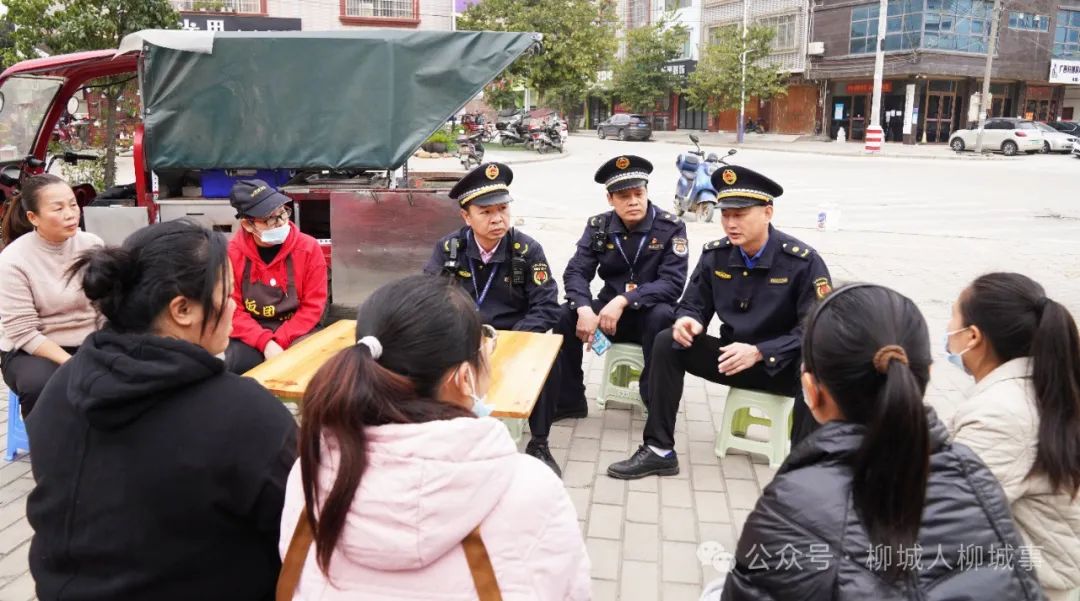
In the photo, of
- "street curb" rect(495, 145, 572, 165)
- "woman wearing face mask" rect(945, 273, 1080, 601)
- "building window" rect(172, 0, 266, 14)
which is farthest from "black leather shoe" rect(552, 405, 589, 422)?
"building window" rect(172, 0, 266, 14)

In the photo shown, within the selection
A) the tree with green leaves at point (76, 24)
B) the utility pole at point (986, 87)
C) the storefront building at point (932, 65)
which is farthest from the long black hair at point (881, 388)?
the storefront building at point (932, 65)

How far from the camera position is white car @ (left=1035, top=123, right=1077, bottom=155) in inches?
1006

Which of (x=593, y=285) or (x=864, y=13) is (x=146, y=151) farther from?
Result: (x=864, y=13)

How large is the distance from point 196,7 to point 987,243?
18.8m

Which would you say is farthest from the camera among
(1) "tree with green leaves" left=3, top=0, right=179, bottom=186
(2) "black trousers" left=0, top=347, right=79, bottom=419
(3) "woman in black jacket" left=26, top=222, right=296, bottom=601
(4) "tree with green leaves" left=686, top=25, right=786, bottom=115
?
(4) "tree with green leaves" left=686, top=25, right=786, bottom=115

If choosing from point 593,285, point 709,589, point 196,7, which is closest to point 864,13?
point 196,7

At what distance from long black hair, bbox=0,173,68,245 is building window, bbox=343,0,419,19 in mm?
18824

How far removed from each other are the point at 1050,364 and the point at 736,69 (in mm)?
32768

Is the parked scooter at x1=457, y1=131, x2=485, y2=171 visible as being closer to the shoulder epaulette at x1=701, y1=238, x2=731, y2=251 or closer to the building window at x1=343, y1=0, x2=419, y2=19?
the building window at x1=343, y1=0, x2=419, y2=19

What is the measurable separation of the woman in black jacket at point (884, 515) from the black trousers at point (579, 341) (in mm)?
2574

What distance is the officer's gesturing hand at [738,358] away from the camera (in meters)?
3.61

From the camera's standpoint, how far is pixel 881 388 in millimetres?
1554

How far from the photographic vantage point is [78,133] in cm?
1140

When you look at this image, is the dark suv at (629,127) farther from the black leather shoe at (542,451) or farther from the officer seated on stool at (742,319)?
the black leather shoe at (542,451)
